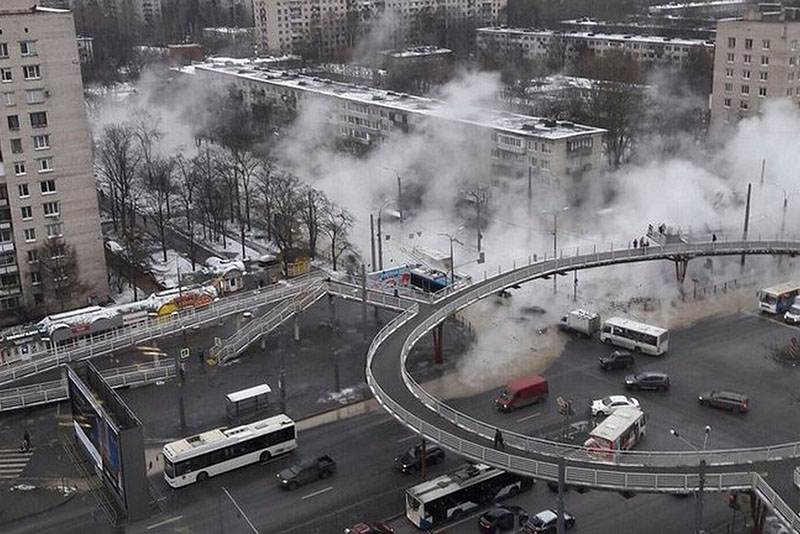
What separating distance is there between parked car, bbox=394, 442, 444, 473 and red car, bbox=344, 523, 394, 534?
2.28 m

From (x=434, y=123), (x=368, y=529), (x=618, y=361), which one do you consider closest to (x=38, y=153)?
(x=368, y=529)

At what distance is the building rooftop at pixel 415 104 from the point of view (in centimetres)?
4441

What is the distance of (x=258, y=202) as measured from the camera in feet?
150

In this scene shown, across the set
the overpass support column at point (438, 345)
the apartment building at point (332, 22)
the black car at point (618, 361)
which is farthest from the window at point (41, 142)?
the apartment building at point (332, 22)

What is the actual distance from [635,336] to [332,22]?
81.1 metres

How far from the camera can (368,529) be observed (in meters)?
18.1

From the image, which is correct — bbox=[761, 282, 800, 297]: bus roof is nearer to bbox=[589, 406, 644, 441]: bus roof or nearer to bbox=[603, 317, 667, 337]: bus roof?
bbox=[603, 317, 667, 337]: bus roof

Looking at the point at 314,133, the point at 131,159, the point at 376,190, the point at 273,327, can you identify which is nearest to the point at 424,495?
the point at 273,327

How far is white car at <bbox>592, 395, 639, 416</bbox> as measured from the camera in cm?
2333

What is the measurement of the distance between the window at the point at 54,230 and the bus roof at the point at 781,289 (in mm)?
23523

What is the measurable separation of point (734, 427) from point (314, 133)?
40.0 metres

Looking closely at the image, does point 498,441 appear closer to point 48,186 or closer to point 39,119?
point 48,186

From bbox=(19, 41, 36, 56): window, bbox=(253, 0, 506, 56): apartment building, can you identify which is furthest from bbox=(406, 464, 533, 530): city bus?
bbox=(253, 0, 506, 56): apartment building

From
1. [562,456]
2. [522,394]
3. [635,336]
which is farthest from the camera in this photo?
[635,336]
